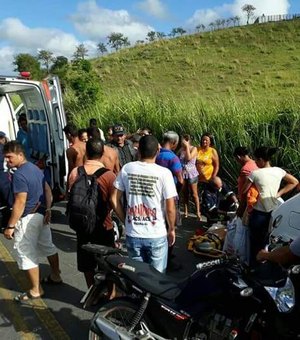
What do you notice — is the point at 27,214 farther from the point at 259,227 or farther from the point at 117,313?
the point at 259,227

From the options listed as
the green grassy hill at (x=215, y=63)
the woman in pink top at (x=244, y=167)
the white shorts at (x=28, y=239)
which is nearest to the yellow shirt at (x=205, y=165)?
the woman in pink top at (x=244, y=167)

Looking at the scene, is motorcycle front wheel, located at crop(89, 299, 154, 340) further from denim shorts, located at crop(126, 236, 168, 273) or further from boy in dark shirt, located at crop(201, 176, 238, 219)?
boy in dark shirt, located at crop(201, 176, 238, 219)

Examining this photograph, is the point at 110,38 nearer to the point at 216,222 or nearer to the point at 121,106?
the point at 121,106

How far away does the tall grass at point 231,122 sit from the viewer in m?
8.08

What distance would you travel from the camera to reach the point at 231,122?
912 centimetres

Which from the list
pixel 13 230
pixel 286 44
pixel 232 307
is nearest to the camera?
pixel 232 307

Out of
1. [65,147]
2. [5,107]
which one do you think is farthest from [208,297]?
[5,107]

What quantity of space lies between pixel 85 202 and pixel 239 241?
2.11 metres

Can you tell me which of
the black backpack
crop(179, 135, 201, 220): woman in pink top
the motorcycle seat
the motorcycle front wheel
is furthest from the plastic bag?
crop(179, 135, 201, 220): woman in pink top

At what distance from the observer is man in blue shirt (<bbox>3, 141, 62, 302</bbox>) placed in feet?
14.9

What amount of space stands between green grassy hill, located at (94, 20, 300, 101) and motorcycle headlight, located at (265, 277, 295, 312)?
1070 inches

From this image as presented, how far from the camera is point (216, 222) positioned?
23.9 feet

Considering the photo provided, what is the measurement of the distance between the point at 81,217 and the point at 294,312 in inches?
85.7

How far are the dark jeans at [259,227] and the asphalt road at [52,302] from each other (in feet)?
3.12
